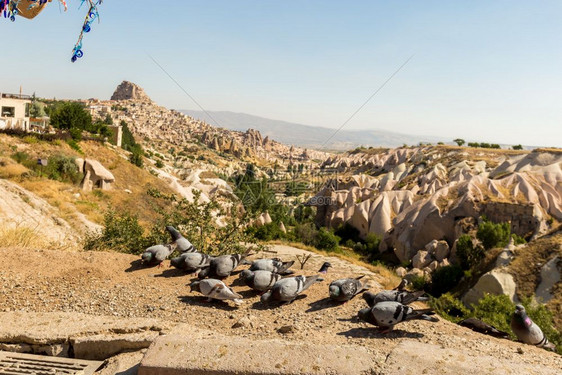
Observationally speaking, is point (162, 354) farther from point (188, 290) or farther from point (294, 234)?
point (294, 234)

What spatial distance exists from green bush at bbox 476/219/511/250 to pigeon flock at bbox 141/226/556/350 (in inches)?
693

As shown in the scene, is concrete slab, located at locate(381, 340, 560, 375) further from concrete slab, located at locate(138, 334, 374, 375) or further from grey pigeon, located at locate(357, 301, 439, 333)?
grey pigeon, located at locate(357, 301, 439, 333)

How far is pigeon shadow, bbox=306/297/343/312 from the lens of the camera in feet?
18.6

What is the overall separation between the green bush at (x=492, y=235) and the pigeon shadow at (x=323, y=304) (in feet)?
60.6

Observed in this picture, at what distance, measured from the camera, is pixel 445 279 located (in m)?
19.8

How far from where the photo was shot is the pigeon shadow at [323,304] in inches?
223

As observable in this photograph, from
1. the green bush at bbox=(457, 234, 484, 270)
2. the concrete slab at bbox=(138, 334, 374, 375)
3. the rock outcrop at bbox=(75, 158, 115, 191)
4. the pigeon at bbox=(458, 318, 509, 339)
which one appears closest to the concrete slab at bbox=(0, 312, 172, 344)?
the concrete slab at bbox=(138, 334, 374, 375)

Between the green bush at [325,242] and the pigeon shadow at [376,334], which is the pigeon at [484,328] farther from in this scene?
the green bush at [325,242]

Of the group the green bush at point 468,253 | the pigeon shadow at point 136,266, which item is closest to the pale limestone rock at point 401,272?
the green bush at point 468,253

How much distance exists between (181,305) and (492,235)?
20.5 meters

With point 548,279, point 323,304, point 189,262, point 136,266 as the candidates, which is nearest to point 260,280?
point 323,304

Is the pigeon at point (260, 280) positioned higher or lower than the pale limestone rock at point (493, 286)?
higher

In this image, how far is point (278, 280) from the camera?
19.5ft

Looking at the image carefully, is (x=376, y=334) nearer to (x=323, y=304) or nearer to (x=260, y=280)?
(x=323, y=304)
